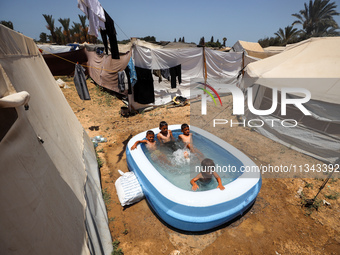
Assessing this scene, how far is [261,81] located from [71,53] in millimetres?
14571

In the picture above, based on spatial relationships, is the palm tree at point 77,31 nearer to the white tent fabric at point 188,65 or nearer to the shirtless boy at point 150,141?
the white tent fabric at point 188,65

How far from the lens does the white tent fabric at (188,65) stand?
314 inches

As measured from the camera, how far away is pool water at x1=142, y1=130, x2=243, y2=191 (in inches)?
162

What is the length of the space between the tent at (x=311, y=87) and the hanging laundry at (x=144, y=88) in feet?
15.0

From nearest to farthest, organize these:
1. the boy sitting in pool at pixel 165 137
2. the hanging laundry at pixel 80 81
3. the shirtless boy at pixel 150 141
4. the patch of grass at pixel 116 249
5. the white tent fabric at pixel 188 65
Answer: the patch of grass at pixel 116 249 → the shirtless boy at pixel 150 141 → the boy sitting in pool at pixel 165 137 → the hanging laundry at pixel 80 81 → the white tent fabric at pixel 188 65

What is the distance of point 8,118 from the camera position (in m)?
1.51

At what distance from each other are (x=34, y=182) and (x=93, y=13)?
489 cm

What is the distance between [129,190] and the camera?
357cm

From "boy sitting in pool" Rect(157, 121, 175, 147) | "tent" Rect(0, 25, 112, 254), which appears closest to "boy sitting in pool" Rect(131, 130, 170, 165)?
"boy sitting in pool" Rect(157, 121, 175, 147)

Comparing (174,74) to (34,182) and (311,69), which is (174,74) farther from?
(34,182)

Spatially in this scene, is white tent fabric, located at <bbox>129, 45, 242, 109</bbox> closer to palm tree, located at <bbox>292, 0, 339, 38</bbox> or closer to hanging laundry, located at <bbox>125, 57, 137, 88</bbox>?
hanging laundry, located at <bbox>125, 57, 137, 88</bbox>

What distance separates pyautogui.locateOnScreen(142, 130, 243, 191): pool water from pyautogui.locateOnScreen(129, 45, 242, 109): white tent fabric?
4.28 metres

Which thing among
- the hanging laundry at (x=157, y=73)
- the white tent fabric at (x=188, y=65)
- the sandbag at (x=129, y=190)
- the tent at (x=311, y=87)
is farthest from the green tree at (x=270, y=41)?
the sandbag at (x=129, y=190)

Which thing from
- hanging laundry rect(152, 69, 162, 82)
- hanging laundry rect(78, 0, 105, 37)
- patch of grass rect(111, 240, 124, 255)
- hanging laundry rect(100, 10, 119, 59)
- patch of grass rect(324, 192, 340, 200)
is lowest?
patch of grass rect(324, 192, 340, 200)
